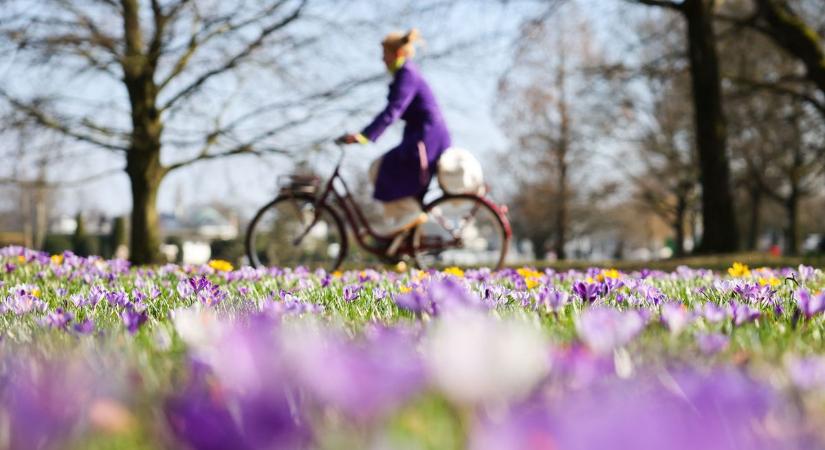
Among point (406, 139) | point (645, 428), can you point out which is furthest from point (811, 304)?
point (406, 139)

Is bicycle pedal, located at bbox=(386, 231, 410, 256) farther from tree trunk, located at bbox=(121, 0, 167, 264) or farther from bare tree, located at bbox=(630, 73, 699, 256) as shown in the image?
bare tree, located at bbox=(630, 73, 699, 256)

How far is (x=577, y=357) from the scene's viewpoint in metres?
1.08

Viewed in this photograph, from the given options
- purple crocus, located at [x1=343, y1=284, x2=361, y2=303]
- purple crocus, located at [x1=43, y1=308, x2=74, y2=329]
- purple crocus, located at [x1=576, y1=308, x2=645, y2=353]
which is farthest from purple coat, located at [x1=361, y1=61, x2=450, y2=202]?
purple crocus, located at [x1=576, y1=308, x2=645, y2=353]

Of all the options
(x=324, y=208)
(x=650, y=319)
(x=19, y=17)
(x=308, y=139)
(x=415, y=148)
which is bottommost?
(x=650, y=319)

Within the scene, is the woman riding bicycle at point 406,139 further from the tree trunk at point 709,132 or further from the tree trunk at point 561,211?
the tree trunk at point 561,211

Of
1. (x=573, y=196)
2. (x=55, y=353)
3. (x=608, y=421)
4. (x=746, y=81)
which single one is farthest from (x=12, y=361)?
(x=573, y=196)

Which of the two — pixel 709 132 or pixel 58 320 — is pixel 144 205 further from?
pixel 58 320

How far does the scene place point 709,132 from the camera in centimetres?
1345

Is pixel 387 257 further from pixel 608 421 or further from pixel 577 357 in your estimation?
pixel 608 421

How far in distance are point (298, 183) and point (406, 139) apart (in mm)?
1467

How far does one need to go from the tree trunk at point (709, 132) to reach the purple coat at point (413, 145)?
7777mm

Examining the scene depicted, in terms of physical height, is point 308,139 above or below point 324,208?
above

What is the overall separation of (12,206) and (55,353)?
90.7 m

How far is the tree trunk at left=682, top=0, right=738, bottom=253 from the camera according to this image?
13.1 m
